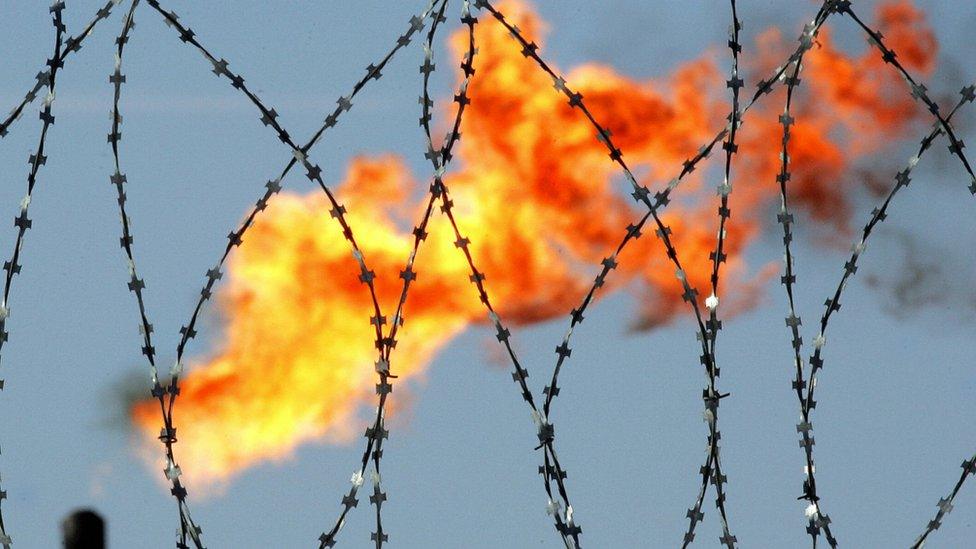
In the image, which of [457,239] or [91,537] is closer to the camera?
[91,537]

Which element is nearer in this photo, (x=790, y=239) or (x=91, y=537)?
(x=91, y=537)

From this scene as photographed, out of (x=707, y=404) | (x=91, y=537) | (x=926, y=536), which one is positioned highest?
(x=707, y=404)

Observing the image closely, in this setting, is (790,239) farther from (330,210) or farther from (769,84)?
(330,210)

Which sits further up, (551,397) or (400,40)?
(400,40)

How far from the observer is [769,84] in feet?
44.6

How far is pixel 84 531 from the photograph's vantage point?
927 cm

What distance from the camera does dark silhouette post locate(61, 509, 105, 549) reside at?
364 inches

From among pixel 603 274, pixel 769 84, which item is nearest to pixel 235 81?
pixel 603 274

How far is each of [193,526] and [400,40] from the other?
3672 millimetres

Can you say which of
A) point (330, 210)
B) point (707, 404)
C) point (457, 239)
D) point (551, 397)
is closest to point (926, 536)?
point (707, 404)

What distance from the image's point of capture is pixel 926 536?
1360 centimetres

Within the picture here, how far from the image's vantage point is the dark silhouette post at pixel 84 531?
364 inches

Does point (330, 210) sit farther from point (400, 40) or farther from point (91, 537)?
point (91, 537)

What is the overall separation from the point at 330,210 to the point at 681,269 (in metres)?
2.42
